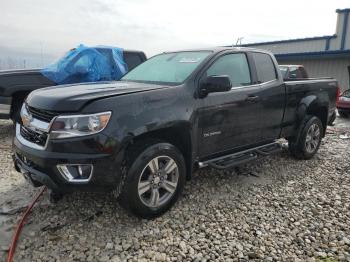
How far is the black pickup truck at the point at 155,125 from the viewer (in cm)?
305

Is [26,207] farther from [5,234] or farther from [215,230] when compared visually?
[215,230]

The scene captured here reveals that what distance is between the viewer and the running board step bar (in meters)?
4.08

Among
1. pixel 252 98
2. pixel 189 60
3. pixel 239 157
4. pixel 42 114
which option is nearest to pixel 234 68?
pixel 252 98

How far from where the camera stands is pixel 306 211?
12.9 ft

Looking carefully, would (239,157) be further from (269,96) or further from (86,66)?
(86,66)

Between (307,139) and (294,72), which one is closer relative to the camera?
(307,139)

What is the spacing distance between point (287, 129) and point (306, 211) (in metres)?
1.80

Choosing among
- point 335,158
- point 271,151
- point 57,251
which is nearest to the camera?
point 57,251

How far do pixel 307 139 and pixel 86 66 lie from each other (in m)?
4.65

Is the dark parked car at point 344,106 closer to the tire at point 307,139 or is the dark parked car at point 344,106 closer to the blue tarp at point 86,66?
the tire at point 307,139

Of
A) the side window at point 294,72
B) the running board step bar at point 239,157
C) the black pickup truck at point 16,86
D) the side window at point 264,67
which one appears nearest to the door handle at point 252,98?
the side window at point 264,67

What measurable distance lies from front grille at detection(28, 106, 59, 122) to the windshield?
4.65 ft

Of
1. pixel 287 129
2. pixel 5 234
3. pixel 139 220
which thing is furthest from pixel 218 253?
pixel 287 129

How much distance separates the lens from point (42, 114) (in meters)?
3.28
